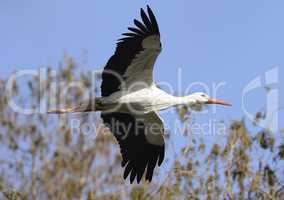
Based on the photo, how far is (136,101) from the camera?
14.2 meters

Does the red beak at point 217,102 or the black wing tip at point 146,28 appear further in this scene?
the red beak at point 217,102

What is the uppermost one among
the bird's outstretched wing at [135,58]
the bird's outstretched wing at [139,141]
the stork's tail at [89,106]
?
the bird's outstretched wing at [135,58]

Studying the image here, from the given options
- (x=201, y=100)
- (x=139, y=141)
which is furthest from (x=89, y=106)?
(x=201, y=100)

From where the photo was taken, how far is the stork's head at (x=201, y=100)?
587 inches

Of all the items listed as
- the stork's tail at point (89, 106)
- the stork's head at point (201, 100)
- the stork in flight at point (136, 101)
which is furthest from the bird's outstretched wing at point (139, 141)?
the stork's head at point (201, 100)

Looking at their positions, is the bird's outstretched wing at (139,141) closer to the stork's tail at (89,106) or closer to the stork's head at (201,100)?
Result: the stork's tail at (89,106)

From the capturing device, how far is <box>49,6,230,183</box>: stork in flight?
44.4 ft

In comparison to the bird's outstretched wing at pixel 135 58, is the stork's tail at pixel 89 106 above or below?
below

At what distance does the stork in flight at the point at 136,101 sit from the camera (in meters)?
13.5

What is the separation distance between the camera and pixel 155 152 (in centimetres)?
1446

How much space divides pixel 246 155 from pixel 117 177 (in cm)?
251

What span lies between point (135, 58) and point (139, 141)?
1.46 meters

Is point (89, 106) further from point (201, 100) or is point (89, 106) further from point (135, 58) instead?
point (201, 100)

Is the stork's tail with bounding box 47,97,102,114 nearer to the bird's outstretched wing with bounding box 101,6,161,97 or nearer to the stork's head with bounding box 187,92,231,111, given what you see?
the bird's outstretched wing with bounding box 101,6,161,97
